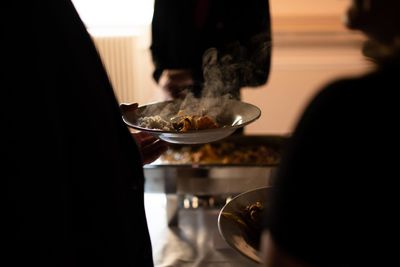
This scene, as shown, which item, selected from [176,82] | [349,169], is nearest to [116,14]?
[176,82]

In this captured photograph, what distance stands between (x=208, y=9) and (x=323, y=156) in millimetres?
1391

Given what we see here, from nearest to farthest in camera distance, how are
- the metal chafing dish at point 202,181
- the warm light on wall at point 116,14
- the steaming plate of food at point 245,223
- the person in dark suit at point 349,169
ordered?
the person in dark suit at point 349,169 < the steaming plate of food at point 245,223 < the metal chafing dish at point 202,181 < the warm light on wall at point 116,14

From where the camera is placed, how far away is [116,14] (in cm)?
286

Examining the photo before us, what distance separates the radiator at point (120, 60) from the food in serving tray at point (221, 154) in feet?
4.60

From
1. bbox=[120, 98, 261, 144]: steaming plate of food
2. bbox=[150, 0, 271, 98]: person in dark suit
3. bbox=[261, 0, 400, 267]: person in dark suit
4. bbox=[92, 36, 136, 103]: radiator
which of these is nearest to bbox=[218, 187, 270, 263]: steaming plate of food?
bbox=[120, 98, 261, 144]: steaming plate of food

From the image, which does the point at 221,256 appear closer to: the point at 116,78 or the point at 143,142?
the point at 143,142

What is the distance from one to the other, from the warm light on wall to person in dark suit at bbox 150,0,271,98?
113cm

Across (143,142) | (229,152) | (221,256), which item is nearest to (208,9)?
(229,152)

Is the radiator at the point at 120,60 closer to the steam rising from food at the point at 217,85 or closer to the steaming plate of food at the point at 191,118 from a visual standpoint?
the steam rising from food at the point at 217,85

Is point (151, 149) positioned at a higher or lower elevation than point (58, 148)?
lower

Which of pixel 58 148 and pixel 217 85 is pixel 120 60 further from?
pixel 58 148

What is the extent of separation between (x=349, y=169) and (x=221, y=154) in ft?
3.99

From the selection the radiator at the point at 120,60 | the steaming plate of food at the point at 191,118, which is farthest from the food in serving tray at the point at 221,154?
the radiator at the point at 120,60

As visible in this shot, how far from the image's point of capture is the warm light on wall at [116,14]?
2836 mm
